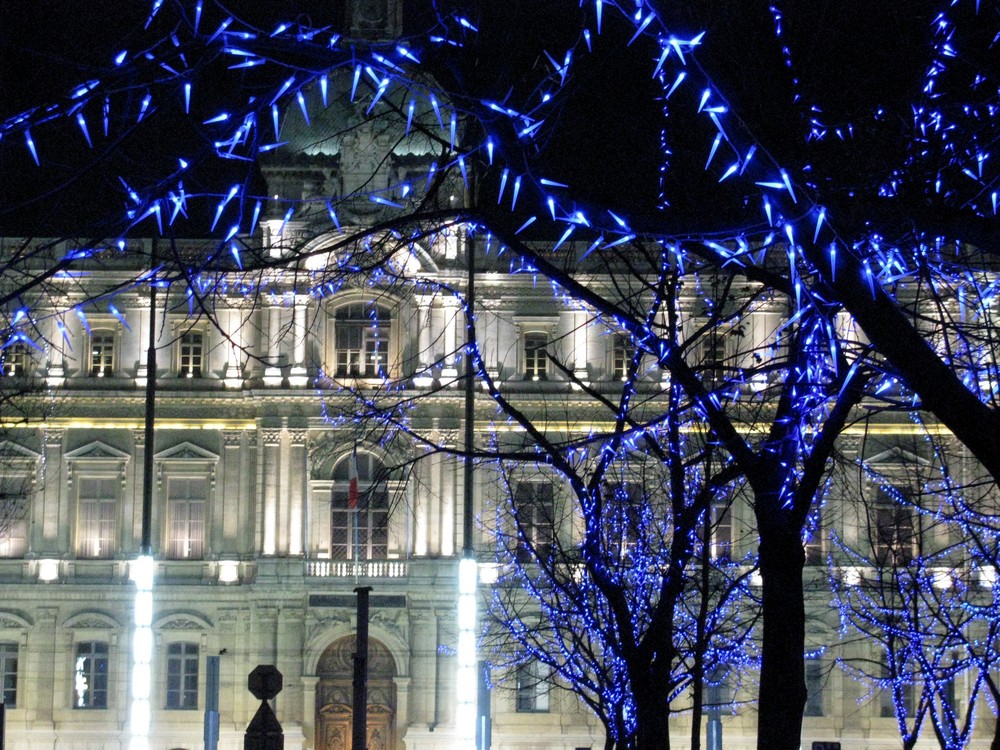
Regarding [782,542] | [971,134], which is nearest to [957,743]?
[782,542]

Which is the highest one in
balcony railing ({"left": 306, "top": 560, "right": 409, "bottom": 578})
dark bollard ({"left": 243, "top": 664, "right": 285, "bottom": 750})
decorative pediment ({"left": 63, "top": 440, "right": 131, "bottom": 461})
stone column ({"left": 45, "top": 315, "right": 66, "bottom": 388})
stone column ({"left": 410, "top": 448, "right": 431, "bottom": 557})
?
stone column ({"left": 45, "top": 315, "right": 66, "bottom": 388})

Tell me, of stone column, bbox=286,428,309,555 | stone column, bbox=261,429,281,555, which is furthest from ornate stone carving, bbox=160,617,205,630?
stone column, bbox=286,428,309,555

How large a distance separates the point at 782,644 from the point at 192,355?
3304 cm

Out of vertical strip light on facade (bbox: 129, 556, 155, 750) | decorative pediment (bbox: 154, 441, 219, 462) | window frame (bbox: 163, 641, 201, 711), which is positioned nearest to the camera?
vertical strip light on facade (bbox: 129, 556, 155, 750)

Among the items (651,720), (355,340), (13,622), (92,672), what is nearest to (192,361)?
(355,340)

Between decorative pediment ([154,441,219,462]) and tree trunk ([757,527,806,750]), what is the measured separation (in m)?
31.9

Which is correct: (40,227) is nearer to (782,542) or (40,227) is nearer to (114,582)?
(782,542)

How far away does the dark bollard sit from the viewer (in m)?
18.7

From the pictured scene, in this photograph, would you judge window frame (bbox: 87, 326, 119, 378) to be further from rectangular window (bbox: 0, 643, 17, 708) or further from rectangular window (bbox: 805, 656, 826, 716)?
rectangular window (bbox: 805, 656, 826, 716)

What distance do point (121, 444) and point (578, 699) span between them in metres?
13.4

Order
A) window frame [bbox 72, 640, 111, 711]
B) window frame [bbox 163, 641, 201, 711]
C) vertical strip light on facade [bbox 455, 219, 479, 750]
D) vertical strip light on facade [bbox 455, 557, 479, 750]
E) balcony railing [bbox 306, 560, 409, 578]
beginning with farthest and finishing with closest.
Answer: window frame [bbox 72, 640, 111, 711], window frame [bbox 163, 641, 201, 711], balcony railing [bbox 306, 560, 409, 578], vertical strip light on facade [bbox 455, 557, 479, 750], vertical strip light on facade [bbox 455, 219, 479, 750]

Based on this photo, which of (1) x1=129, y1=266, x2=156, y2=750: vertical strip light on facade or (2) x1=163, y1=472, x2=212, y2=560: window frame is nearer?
(1) x1=129, y1=266, x2=156, y2=750: vertical strip light on facade

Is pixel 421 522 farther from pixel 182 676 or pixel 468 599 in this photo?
pixel 468 599

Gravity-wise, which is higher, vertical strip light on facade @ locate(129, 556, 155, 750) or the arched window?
the arched window
